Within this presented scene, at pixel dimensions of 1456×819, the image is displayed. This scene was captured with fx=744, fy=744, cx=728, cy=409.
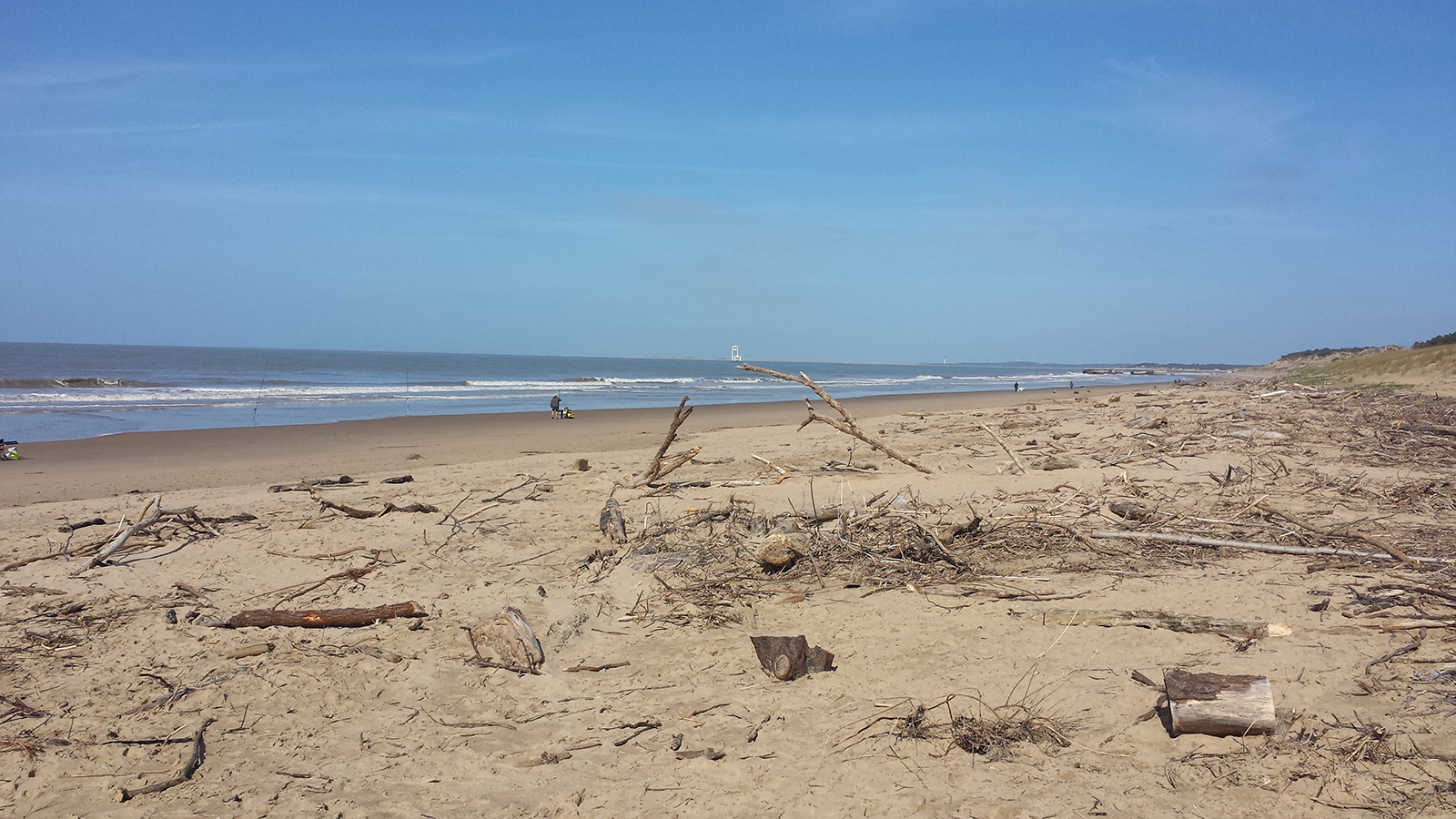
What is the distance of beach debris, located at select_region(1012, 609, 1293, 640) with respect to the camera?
3.89 metres

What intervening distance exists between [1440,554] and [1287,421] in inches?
303

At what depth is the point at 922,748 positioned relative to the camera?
3225 millimetres

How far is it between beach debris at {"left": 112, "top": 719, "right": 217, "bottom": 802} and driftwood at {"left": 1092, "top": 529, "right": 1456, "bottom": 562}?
5.53 meters

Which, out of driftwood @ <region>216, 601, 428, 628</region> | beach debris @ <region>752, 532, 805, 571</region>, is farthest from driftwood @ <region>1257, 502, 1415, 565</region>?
driftwood @ <region>216, 601, 428, 628</region>

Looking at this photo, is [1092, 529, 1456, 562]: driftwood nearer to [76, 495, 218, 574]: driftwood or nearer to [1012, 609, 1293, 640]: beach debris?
[1012, 609, 1293, 640]: beach debris

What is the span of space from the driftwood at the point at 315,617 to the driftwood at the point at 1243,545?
16.3 ft

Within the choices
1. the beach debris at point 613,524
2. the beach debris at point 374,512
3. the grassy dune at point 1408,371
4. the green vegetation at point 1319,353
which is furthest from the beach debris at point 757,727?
the green vegetation at point 1319,353

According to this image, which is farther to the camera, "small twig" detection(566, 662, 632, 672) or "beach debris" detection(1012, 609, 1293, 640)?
"small twig" detection(566, 662, 632, 672)

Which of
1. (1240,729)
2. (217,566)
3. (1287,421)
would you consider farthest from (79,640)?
(1287,421)

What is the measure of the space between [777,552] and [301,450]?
11.8 metres

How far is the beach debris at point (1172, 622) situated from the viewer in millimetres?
3891

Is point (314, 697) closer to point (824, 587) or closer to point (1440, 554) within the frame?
point (824, 587)

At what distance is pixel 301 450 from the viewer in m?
13.8

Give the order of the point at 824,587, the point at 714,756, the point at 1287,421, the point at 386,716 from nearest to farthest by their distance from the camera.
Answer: the point at 714,756 → the point at 386,716 → the point at 824,587 → the point at 1287,421
